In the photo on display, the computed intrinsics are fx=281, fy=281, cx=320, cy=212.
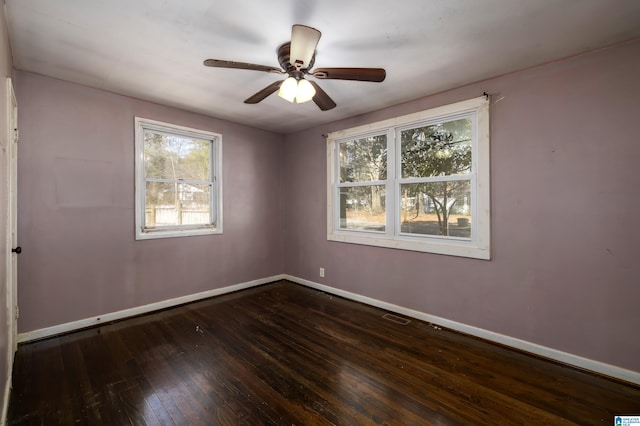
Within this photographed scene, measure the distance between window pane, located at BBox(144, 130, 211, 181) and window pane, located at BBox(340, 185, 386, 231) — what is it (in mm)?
2038

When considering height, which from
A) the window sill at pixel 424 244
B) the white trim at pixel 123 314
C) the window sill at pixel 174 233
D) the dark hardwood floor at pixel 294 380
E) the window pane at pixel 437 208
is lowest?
the dark hardwood floor at pixel 294 380

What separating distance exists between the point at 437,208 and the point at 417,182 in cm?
38

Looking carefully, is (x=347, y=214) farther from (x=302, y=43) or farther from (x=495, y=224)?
(x=302, y=43)

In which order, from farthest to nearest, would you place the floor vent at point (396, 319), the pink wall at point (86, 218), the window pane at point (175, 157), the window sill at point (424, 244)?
the window pane at point (175, 157) < the floor vent at point (396, 319) < the window sill at point (424, 244) < the pink wall at point (86, 218)

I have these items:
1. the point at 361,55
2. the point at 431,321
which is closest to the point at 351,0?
the point at 361,55

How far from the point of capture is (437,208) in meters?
3.17

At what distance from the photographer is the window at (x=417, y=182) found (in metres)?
2.87

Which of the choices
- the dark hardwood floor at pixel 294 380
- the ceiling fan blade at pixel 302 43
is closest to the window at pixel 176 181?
the dark hardwood floor at pixel 294 380

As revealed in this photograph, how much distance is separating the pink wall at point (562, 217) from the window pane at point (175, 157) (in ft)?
9.89

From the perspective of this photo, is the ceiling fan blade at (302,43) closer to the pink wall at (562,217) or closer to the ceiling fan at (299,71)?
the ceiling fan at (299,71)

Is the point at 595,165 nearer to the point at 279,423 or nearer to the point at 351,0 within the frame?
the point at 351,0

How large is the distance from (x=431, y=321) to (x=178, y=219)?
340 cm

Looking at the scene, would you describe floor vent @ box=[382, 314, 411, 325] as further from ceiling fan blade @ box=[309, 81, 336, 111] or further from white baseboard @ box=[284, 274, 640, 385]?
ceiling fan blade @ box=[309, 81, 336, 111]

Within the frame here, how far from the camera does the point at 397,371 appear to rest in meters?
2.23
